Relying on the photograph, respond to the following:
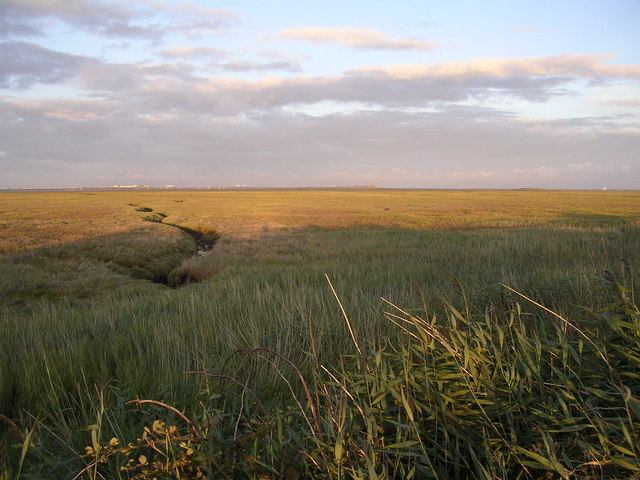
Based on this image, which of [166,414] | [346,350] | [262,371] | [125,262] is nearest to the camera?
[166,414]

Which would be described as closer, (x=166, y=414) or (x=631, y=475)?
(x=631, y=475)

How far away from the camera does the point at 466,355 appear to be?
2.00 metres

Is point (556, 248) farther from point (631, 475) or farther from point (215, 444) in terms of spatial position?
point (215, 444)

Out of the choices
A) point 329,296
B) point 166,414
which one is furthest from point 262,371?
point 329,296

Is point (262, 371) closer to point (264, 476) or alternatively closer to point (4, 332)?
point (264, 476)

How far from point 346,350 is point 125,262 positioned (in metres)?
16.0

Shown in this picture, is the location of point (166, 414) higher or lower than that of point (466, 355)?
lower

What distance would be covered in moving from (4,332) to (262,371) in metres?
4.14

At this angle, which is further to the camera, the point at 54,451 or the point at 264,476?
the point at 54,451

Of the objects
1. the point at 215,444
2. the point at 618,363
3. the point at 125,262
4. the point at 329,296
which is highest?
the point at 618,363

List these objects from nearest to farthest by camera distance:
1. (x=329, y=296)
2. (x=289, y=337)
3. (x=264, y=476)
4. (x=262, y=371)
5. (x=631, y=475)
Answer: (x=631, y=475)
(x=264, y=476)
(x=262, y=371)
(x=289, y=337)
(x=329, y=296)

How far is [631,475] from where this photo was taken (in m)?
1.54

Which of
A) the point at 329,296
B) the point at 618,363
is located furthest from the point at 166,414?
the point at 329,296

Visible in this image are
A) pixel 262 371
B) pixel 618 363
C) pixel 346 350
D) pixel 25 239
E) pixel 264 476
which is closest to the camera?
pixel 264 476
